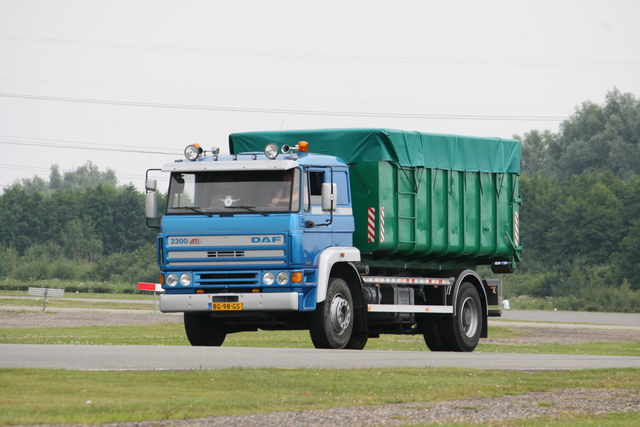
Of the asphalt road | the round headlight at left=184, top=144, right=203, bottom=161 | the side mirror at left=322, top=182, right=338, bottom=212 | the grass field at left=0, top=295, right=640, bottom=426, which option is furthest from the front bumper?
the grass field at left=0, top=295, right=640, bottom=426

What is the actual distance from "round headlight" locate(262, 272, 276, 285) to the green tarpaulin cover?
2.92m

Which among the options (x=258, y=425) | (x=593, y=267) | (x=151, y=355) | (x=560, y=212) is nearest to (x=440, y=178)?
(x=151, y=355)

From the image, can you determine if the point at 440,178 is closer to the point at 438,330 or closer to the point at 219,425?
the point at 438,330

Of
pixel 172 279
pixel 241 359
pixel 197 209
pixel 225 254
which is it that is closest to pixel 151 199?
pixel 197 209

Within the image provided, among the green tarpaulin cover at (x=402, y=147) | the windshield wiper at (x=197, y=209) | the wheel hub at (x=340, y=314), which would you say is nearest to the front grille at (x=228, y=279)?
the windshield wiper at (x=197, y=209)

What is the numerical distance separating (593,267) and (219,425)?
214ft

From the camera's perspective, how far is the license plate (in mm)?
17594

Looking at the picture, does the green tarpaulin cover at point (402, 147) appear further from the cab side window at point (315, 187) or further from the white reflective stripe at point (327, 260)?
the white reflective stripe at point (327, 260)

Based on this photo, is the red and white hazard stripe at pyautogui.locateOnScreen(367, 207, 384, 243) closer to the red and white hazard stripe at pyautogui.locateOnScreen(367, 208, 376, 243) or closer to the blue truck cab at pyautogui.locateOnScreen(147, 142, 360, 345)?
the red and white hazard stripe at pyautogui.locateOnScreen(367, 208, 376, 243)

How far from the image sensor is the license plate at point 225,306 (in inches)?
693

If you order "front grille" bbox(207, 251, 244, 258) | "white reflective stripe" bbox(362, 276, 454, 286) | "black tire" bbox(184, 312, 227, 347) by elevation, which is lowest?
"black tire" bbox(184, 312, 227, 347)

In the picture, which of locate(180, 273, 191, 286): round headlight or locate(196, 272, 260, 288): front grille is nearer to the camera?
locate(196, 272, 260, 288): front grille

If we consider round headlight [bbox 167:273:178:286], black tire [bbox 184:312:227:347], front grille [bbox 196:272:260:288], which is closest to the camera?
front grille [bbox 196:272:260:288]

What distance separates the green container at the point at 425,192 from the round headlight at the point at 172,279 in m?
3.16
